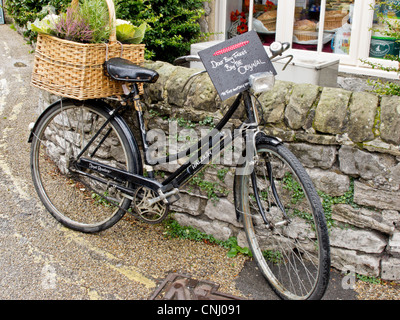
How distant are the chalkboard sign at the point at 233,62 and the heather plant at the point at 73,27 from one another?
0.88 metres

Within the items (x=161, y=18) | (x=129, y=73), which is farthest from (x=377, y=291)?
(x=161, y=18)

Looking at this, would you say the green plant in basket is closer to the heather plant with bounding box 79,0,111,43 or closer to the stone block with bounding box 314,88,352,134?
the heather plant with bounding box 79,0,111,43

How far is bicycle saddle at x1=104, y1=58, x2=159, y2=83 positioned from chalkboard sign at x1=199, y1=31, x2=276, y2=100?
18.4 inches

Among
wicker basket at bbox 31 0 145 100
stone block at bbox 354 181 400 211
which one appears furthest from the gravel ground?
wicker basket at bbox 31 0 145 100

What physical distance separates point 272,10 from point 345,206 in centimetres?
292

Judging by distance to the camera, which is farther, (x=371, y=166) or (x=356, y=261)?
(x=356, y=261)

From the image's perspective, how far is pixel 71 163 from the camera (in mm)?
3666

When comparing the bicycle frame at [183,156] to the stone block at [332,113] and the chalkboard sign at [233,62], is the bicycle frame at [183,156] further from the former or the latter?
the stone block at [332,113]

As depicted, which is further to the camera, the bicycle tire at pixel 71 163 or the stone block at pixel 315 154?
the bicycle tire at pixel 71 163

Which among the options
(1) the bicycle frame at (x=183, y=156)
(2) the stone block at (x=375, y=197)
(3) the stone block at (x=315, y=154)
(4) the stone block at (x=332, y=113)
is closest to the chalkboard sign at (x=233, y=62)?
(1) the bicycle frame at (x=183, y=156)

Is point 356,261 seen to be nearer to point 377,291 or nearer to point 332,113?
point 377,291

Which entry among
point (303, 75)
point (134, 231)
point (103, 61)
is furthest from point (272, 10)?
point (134, 231)

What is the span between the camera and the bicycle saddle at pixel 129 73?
3100 millimetres

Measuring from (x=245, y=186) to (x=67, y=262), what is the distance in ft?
4.37
